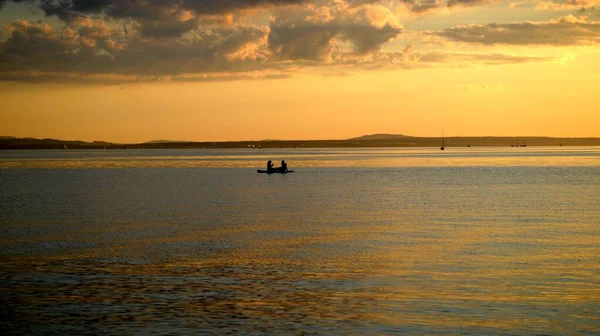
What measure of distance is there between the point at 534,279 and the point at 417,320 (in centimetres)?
750

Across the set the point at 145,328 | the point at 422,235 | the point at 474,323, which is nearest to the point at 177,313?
the point at 145,328

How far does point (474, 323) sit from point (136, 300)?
33.3ft

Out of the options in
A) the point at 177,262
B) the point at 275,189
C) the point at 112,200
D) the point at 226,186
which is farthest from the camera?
the point at 226,186

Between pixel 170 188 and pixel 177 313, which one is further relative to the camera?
pixel 170 188

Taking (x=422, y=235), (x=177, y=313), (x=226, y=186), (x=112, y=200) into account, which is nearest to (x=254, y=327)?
(x=177, y=313)

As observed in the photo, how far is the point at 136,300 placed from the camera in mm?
23109

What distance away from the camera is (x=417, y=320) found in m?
20.4

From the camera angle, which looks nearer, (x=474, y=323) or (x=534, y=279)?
(x=474, y=323)

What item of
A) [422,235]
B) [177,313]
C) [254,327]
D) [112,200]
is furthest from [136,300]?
[112,200]

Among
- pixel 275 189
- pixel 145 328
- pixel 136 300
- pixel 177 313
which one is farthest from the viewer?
pixel 275 189

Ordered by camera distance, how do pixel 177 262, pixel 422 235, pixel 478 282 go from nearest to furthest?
pixel 478 282, pixel 177 262, pixel 422 235

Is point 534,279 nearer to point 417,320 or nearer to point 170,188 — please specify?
point 417,320

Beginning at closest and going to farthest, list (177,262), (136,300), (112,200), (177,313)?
(177,313), (136,300), (177,262), (112,200)

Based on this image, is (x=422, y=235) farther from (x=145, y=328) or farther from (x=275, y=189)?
(x=275, y=189)
